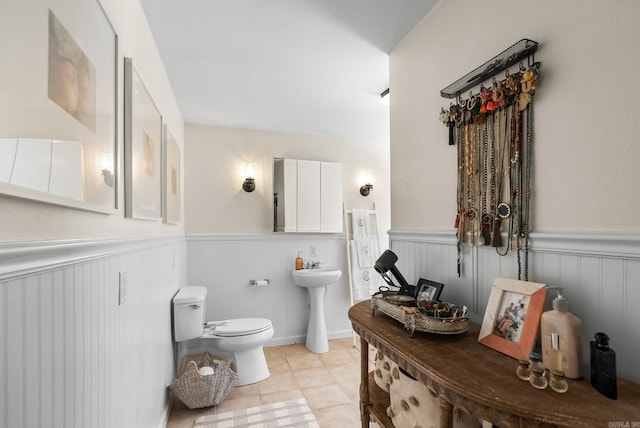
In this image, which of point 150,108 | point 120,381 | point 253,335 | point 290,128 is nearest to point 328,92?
point 290,128

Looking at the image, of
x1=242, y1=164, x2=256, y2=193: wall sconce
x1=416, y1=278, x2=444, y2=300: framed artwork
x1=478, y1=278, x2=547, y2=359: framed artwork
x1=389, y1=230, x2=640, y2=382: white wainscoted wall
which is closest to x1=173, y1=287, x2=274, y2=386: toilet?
x1=242, y1=164, x2=256, y2=193: wall sconce

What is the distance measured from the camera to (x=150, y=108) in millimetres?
1689

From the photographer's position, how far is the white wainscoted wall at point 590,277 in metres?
0.81

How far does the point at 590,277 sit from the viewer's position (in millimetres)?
902

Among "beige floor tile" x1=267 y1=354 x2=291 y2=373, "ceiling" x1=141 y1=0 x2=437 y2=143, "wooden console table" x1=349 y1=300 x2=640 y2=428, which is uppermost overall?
"ceiling" x1=141 y1=0 x2=437 y2=143

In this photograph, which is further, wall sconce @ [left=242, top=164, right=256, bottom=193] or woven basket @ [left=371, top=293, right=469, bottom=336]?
wall sconce @ [left=242, top=164, right=256, bottom=193]

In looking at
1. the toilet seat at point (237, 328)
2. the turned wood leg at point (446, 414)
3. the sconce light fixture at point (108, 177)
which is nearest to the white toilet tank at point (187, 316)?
the toilet seat at point (237, 328)

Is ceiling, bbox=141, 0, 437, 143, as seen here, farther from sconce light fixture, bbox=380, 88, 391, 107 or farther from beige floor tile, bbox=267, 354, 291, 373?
beige floor tile, bbox=267, 354, 291, 373

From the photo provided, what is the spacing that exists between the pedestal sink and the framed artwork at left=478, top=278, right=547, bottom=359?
2.30 meters

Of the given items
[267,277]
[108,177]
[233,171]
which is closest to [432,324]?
[108,177]

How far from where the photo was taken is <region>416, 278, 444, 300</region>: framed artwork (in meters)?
1.37

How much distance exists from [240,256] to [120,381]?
2.21 m

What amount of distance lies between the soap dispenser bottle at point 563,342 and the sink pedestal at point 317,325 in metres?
2.64

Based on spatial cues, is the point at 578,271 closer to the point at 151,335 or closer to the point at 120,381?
the point at 120,381
